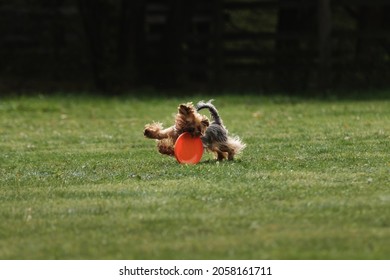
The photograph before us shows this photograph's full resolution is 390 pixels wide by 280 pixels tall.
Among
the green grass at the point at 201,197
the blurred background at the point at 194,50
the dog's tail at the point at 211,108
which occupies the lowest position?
the green grass at the point at 201,197

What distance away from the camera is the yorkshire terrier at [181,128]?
1168 centimetres

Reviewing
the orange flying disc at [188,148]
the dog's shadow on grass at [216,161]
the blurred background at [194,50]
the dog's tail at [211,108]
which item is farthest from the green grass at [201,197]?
the blurred background at [194,50]

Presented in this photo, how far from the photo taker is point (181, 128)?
11812mm

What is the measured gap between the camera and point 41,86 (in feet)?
96.0

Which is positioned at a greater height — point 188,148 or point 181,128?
point 181,128

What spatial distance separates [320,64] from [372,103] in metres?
3.92

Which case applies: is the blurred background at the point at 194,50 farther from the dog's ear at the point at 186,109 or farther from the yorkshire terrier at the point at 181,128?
the dog's ear at the point at 186,109

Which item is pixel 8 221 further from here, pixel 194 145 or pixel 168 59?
pixel 168 59

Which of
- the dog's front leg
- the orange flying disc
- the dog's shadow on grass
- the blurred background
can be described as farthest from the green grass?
the blurred background

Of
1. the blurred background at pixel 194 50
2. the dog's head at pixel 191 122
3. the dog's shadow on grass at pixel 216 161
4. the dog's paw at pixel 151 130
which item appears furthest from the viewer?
the blurred background at pixel 194 50

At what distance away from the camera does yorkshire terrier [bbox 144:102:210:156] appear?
1168 cm

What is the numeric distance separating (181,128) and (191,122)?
16 centimetres

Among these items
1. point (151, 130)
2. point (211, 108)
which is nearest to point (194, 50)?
point (211, 108)

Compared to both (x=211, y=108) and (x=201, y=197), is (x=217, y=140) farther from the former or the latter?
(x=201, y=197)
